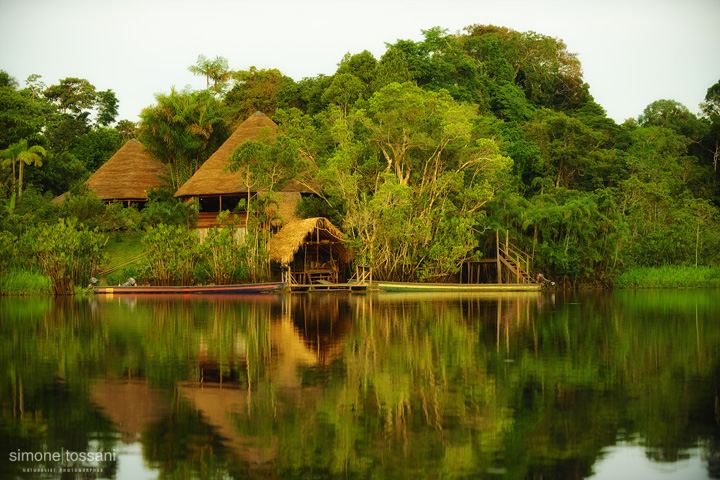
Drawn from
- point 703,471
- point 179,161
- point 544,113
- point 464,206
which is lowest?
point 703,471

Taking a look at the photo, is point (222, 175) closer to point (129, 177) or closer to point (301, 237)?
point (129, 177)

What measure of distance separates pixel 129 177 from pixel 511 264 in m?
17.2

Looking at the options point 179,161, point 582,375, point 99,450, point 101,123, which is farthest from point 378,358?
point 101,123

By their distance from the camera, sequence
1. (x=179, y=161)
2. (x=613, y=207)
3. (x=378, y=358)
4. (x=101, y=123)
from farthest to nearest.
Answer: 1. (x=101, y=123)
2. (x=179, y=161)
3. (x=613, y=207)
4. (x=378, y=358)

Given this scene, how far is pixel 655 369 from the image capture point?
976 cm

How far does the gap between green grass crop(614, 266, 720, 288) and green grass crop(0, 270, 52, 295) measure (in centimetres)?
2250

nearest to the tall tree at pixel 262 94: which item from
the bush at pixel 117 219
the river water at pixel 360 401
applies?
the bush at pixel 117 219

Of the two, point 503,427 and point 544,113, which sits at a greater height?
point 544,113

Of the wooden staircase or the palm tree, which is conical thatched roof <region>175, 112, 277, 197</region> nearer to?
the palm tree

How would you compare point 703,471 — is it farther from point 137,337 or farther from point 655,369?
point 137,337

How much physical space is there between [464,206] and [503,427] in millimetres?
23848

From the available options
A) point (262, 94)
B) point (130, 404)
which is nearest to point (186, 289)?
point (262, 94)

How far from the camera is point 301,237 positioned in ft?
90.1

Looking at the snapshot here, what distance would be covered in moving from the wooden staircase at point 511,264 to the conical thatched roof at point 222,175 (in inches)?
404
